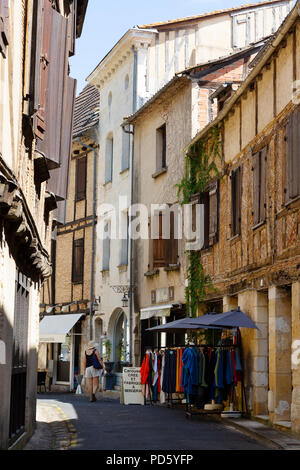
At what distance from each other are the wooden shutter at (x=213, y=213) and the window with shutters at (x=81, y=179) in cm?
1294

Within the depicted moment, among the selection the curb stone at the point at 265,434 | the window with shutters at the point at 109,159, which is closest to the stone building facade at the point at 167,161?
the window with shutters at the point at 109,159

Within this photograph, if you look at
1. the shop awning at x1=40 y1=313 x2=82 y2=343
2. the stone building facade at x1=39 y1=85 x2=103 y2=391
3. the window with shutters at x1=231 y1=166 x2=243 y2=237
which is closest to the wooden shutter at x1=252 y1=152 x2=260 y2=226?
the window with shutters at x1=231 y1=166 x2=243 y2=237

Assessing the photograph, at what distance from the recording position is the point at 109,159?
30.8m

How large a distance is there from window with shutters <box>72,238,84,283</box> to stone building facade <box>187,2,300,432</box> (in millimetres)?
13753

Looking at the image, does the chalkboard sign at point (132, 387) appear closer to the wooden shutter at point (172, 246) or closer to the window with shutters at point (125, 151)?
the wooden shutter at point (172, 246)

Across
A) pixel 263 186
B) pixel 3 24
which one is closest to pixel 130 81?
pixel 263 186

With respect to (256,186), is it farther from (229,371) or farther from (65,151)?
(65,151)

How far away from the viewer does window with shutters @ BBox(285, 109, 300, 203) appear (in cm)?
1356

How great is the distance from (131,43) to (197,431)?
1732 centimetres

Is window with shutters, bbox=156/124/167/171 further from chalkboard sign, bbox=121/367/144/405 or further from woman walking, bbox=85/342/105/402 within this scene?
chalkboard sign, bbox=121/367/144/405

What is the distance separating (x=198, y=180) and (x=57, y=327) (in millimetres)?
13047

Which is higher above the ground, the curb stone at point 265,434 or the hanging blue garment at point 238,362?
the hanging blue garment at point 238,362

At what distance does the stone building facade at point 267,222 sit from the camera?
14.0 metres

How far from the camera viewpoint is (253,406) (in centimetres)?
1589
